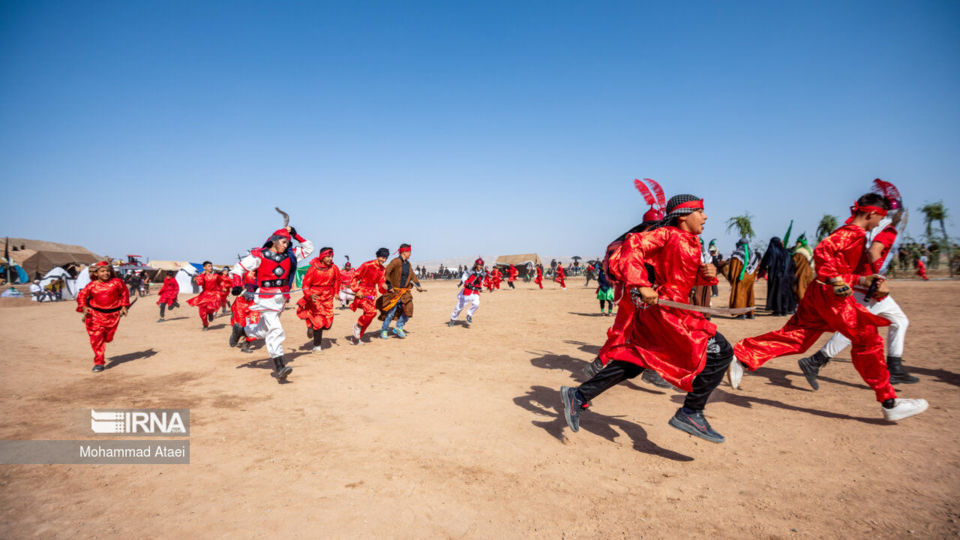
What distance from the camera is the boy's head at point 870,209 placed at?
4.16 metres

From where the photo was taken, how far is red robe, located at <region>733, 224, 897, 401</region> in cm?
376

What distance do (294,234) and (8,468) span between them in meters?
4.09

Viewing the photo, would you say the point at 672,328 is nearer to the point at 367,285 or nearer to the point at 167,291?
the point at 367,285

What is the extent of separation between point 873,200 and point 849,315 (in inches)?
50.4

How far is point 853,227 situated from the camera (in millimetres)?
4082

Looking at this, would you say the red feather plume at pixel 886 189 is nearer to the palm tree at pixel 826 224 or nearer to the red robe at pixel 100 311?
the red robe at pixel 100 311

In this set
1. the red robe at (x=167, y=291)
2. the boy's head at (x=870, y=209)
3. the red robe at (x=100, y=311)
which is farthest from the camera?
the red robe at (x=167, y=291)

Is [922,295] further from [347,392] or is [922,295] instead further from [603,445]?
[347,392]

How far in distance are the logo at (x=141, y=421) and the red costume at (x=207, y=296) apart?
7.54 metres

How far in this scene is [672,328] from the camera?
126 inches

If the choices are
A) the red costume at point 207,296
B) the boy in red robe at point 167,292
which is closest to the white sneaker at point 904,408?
the red costume at point 207,296

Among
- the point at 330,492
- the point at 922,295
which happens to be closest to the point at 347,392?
the point at 330,492

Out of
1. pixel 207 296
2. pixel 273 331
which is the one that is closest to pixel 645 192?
pixel 273 331

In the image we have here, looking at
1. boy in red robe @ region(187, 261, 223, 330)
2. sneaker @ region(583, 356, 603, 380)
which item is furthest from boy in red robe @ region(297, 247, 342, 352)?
boy in red robe @ region(187, 261, 223, 330)
